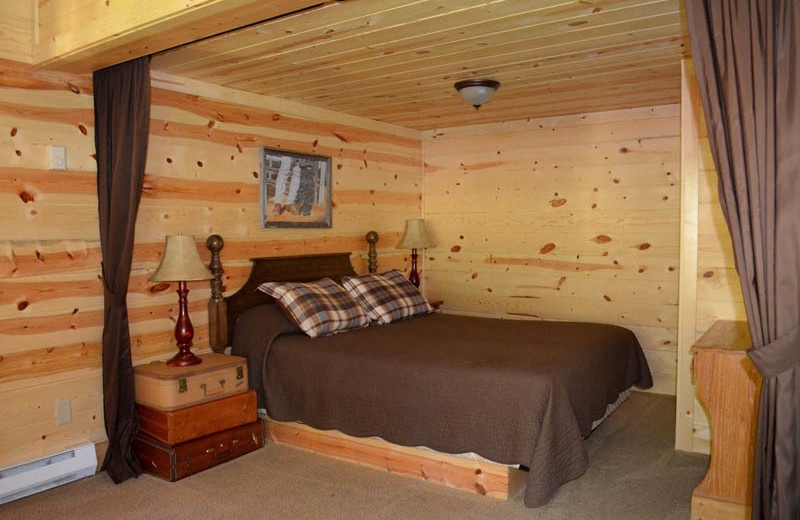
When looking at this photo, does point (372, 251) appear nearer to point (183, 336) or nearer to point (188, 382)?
point (183, 336)

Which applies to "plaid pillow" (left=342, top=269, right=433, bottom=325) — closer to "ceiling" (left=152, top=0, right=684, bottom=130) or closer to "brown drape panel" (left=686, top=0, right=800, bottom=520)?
"ceiling" (left=152, top=0, right=684, bottom=130)

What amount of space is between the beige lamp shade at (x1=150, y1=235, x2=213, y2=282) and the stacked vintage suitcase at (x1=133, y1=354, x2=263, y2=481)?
50 centimetres

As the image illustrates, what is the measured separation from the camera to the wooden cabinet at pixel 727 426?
2.43 metres

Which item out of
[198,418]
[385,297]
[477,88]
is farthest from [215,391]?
[477,88]

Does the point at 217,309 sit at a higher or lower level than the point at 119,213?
lower

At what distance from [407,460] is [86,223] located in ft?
6.74

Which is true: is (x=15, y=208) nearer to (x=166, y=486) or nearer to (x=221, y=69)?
(x=221, y=69)

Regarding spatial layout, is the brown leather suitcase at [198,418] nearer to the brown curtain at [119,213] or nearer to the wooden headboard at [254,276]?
the brown curtain at [119,213]

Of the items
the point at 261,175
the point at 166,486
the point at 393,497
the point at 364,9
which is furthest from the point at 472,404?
the point at 261,175

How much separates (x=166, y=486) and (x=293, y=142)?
7.88 feet

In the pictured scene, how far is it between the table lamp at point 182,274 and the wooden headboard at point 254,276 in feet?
1.09

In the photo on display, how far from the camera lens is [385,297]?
4.42m

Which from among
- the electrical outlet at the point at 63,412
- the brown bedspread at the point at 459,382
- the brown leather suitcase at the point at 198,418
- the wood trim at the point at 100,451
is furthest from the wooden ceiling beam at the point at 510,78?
the wood trim at the point at 100,451

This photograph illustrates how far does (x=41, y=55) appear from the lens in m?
2.96
